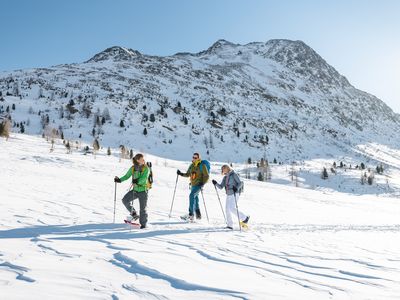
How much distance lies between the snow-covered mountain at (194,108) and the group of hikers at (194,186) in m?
56.8

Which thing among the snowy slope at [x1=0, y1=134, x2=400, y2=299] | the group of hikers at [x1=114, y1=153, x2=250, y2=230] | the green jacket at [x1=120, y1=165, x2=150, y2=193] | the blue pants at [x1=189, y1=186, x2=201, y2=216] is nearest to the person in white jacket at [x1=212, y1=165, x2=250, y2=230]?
the group of hikers at [x1=114, y1=153, x2=250, y2=230]

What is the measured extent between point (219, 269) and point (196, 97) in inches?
4206

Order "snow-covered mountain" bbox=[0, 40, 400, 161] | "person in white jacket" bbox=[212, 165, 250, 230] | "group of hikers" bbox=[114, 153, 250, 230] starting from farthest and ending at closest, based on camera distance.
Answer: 1. "snow-covered mountain" bbox=[0, 40, 400, 161]
2. "person in white jacket" bbox=[212, 165, 250, 230]
3. "group of hikers" bbox=[114, 153, 250, 230]

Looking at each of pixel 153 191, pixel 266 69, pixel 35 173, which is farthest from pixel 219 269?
pixel 266 69

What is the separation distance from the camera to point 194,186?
11.5 m

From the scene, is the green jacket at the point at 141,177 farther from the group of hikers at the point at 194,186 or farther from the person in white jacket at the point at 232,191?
the person in white jacket at the point at 232,191

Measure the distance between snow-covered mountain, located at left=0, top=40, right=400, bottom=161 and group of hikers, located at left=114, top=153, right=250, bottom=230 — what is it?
186 ft

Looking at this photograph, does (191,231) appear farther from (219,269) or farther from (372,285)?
(372,285)

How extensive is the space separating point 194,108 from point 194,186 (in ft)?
298

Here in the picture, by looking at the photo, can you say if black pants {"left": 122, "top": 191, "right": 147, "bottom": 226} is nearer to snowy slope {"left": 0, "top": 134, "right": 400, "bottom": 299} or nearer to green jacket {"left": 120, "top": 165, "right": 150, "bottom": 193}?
green jacket {"left": 120, "top": 165, "right": 150, "bottom": 193}

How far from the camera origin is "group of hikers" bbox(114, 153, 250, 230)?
9625mm

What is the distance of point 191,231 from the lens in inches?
375

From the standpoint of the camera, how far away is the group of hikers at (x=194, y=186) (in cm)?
962

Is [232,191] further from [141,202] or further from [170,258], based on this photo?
[170,258]
